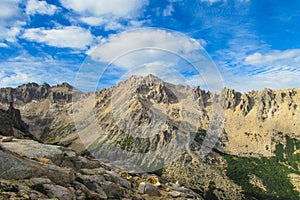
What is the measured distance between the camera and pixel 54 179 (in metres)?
22.8

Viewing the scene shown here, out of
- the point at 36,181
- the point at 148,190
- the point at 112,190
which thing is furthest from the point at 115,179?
the point at 36,181

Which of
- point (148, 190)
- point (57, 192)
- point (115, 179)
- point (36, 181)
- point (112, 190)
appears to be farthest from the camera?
point (148, 190)

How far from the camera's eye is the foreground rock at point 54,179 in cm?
1909

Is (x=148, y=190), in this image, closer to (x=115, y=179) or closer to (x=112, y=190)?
(x=115, y=179)

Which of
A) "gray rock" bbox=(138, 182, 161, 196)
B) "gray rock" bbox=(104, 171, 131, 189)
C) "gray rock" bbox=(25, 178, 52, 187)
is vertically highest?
"gray rock" bbox=(25, 178, 52, 187)

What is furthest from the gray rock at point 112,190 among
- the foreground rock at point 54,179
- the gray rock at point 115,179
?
the gray rock at point 115,179

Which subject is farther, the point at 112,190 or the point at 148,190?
the point at 148,190

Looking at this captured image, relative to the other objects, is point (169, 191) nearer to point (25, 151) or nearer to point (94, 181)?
point (94, 181)

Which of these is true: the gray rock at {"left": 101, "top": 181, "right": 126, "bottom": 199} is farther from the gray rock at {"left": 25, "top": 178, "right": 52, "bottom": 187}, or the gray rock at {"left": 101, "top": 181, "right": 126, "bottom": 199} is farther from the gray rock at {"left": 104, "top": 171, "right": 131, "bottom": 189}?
the gray rock at {"left": 25, "top": 178, "right": 52, "bottom": 187}

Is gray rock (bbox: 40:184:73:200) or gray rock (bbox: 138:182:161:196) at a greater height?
gray rock (bbox: 40:184:73:200)

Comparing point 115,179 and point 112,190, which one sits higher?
point 115,179

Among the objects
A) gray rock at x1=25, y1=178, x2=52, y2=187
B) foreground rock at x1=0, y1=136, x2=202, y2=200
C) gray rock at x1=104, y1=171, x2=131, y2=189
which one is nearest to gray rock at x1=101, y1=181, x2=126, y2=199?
foreground rock at x1=0, y1=136, x2=202, y2=200

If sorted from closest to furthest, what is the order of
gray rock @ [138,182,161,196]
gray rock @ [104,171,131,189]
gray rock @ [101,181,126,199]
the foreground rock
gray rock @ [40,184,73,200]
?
the foreground rock < gray rock @ [40,184,73,200] < gray rock @ [101,181,126,199] < gray rock @ [104,171,131,189] < gray rock @ [138,182,161,196]

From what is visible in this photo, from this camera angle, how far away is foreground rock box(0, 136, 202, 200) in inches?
751
